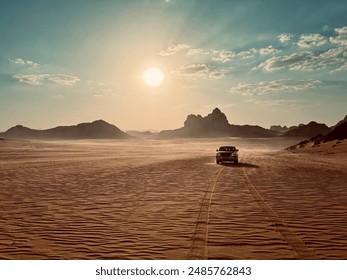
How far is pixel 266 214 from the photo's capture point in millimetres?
9727

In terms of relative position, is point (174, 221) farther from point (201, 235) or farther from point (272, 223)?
point (272, 223)

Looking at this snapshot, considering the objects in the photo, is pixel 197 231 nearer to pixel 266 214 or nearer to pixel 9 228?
pixel 266 214

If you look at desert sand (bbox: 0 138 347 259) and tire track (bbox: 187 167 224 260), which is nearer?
tire track (bbox: 187 167 224 260)

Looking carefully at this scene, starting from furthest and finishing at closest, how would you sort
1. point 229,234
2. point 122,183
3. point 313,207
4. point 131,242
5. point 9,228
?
1. point 122,183
2. point 313,207
3. point 9,228
4. point 229,234
5. point 131,242

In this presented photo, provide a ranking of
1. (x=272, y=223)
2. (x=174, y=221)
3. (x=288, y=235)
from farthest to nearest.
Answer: (x=174, y=221), (x=272, y=223), (x=288, y=235)

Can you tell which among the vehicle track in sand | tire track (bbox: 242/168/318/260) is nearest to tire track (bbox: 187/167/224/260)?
the vehicle track in sand

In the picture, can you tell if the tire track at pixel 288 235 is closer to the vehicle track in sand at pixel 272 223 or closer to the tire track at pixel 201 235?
the vehicle track in sand at pixel 272 223

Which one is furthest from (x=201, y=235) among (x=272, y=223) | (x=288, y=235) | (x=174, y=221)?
(x=272, y=223)

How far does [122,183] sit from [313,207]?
947cm

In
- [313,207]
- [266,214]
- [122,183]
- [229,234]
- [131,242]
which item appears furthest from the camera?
[122,183]

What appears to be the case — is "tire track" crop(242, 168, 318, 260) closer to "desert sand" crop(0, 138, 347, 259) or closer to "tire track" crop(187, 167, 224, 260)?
"desert sand" crop(0, 138, 347, 259)
